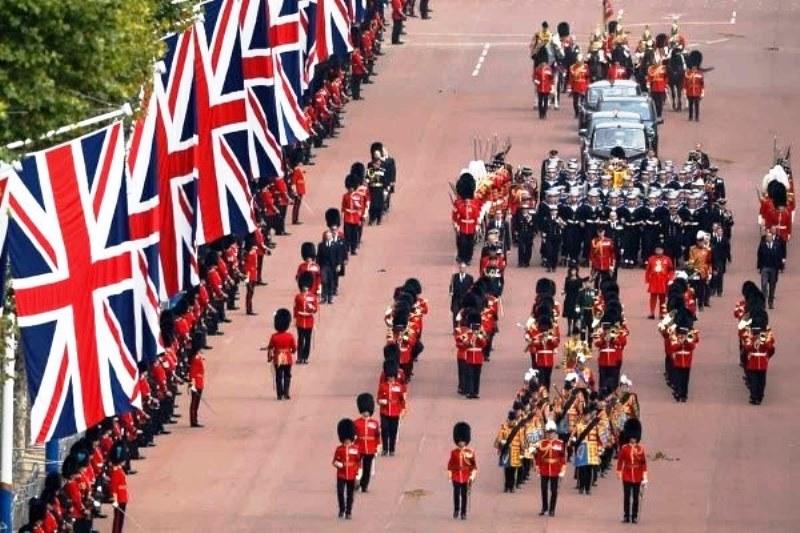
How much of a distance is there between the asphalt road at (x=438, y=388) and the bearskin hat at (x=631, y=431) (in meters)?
1.00

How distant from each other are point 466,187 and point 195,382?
11.2m

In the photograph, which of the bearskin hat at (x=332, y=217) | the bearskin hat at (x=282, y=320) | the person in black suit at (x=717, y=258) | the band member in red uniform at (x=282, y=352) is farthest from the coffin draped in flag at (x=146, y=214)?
the person in black suit at (x=717, y=258)

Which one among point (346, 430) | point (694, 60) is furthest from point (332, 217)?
point (694, 60)

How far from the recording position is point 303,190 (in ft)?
195

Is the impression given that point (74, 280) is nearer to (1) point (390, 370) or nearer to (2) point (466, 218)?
(1) point (390, 370)

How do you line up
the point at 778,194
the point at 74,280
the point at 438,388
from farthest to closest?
1. the point at 778,194
2. the point at 438,388
3. the point at 74,280

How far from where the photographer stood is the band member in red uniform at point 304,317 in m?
50.8

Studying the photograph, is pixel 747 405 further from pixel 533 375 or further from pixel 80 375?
pixel 80 375

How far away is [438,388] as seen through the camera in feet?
163

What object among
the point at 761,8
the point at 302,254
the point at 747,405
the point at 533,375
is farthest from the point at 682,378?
the point at 761,8

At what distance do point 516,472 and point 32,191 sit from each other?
12550 millimetres

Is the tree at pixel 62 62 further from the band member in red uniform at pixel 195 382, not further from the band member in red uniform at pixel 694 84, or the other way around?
the band member in red uniform at pixel 694 84

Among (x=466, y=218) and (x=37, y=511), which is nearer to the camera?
(x=37, y=511)

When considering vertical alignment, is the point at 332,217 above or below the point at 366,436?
below
